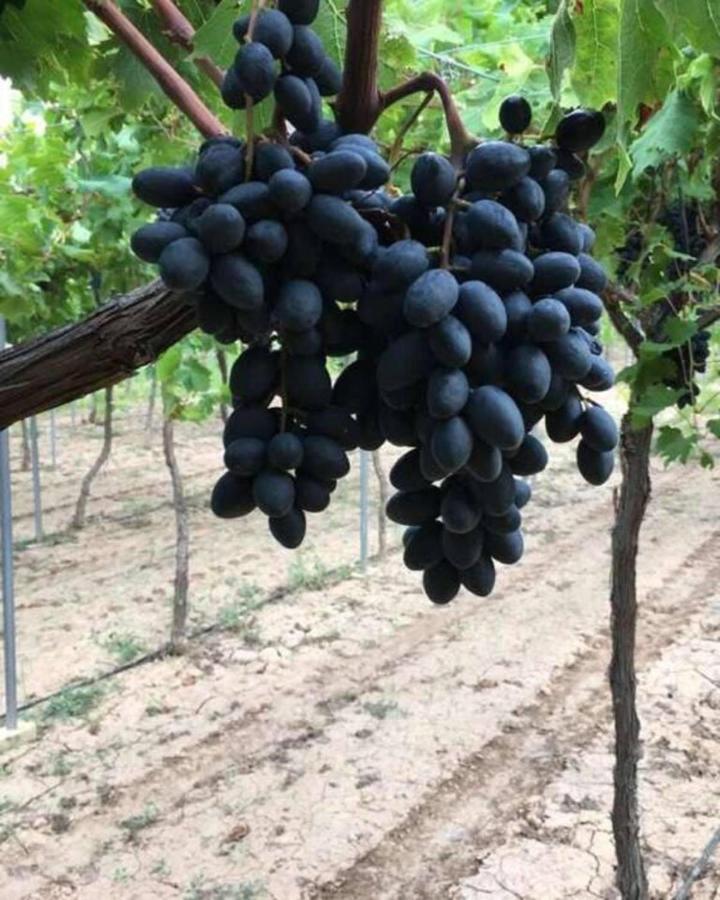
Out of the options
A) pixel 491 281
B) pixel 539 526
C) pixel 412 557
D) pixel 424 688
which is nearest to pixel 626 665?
pixel 412 557

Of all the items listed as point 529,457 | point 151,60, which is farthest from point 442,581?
point 151,60

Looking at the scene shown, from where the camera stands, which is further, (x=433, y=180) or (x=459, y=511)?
(x=459, y=511)

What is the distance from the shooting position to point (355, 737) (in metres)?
5.03

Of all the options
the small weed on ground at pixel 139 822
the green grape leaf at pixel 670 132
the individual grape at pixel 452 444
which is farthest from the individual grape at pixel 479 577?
the small weed on ground at pixel 139 822

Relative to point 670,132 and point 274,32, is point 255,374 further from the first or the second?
point 670,132

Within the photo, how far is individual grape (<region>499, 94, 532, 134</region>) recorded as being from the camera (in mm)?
923

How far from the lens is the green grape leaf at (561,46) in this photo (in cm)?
112

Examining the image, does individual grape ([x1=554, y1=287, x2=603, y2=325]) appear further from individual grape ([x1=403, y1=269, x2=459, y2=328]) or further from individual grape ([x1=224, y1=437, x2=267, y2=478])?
individual grape ([x1=224, y1=437, x2=267, y2=478])

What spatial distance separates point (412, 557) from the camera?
3.43 feet

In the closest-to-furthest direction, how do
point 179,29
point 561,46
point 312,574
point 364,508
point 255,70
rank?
point 255,70, point 561,46, point 179,29, point 364,508, point 312,574

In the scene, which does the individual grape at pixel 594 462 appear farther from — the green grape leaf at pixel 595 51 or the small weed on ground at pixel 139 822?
the small weed on ground at pixel 139 822

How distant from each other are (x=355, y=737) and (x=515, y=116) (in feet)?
14.7

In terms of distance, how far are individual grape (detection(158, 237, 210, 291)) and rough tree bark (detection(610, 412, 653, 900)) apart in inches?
86.3

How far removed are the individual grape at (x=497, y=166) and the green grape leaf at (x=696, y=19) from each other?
23cm
